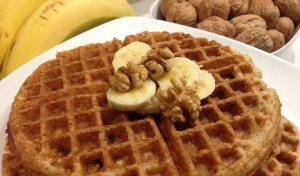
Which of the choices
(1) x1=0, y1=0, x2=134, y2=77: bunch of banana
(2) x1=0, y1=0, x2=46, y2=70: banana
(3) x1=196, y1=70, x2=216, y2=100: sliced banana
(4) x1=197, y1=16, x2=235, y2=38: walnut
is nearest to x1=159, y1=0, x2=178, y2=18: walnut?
(4) x1=197, y1=16, x2=235, y2=38: walnut

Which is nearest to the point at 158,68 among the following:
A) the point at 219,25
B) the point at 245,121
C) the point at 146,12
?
the point at 245,121

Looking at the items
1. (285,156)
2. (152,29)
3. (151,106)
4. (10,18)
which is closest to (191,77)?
(151,106)

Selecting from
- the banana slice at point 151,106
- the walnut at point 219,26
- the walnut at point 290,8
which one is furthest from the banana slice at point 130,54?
the walnut at point 290,8

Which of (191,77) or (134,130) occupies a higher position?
(191,77)

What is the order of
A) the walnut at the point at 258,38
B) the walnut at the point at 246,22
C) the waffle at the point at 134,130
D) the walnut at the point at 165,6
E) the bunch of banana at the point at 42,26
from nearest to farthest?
1. the waffle at the point at 134,130
2. the bunch of banana at the point at 42,26
3. the walnut at the point at 258,38
4. the walnut at the point at 246,22
5. the walnut at the point at 165,6

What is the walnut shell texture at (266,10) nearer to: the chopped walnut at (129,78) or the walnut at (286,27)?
the walnut at (286,27)

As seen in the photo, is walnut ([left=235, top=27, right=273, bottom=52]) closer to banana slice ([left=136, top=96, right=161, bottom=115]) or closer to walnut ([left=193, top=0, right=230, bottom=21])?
walnut ([left=193, top=0, right=230, bottom=21])

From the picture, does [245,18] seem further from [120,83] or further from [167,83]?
[120,83]
